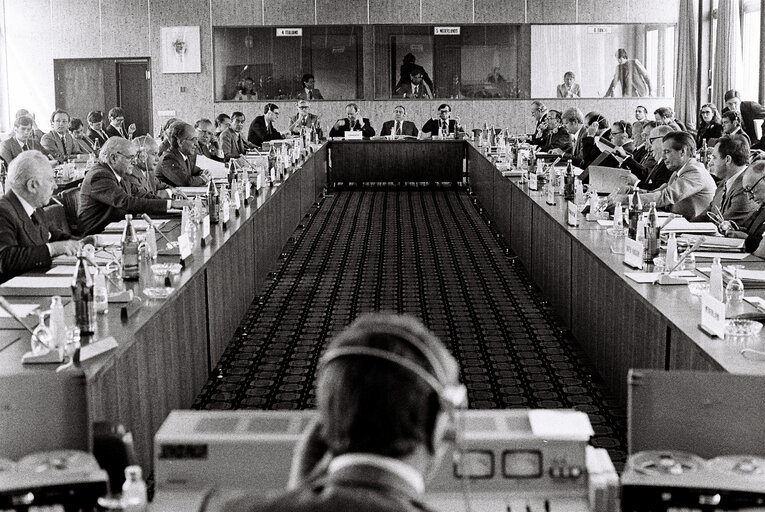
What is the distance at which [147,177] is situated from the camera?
7891mm

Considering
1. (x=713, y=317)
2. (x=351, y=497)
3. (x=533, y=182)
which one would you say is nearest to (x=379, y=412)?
(x=351, y=497)

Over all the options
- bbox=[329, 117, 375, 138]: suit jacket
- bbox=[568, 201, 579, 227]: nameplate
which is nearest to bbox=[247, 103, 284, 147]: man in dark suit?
bbox=[329, 117, 375, 138]: suit jacket

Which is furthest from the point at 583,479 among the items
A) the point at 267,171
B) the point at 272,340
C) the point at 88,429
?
the point at 267,171

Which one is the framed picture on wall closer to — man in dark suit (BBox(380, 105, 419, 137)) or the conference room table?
man in dark suit (BBox(380, 105, 419, 137))

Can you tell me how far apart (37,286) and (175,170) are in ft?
14.9

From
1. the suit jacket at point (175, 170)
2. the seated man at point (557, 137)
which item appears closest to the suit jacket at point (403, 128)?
the seated man at point (557, 137)

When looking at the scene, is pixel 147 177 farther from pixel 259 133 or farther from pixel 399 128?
pixel 399 128

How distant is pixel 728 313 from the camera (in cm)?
357

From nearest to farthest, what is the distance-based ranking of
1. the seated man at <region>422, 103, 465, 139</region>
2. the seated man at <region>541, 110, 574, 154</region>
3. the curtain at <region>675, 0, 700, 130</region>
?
the seated man at <region>541, 110, 574, 154</region> < the seated man at <region>422, 103, 465, 139</region> < the curtain at <region>675, 0, 700, 130</region>

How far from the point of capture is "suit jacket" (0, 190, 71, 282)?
469cm

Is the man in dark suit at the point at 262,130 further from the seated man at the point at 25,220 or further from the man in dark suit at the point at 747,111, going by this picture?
the seated man at the point at 25,220

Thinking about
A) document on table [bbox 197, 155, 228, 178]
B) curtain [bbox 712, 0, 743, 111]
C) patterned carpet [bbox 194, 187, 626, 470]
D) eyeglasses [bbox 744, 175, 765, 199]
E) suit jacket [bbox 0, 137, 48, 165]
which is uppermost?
curtain [bbox 712, 0, 743, 111]

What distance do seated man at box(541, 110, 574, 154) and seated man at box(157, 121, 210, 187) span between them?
5.44 meters

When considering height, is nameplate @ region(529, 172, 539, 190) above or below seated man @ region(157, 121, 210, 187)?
below
